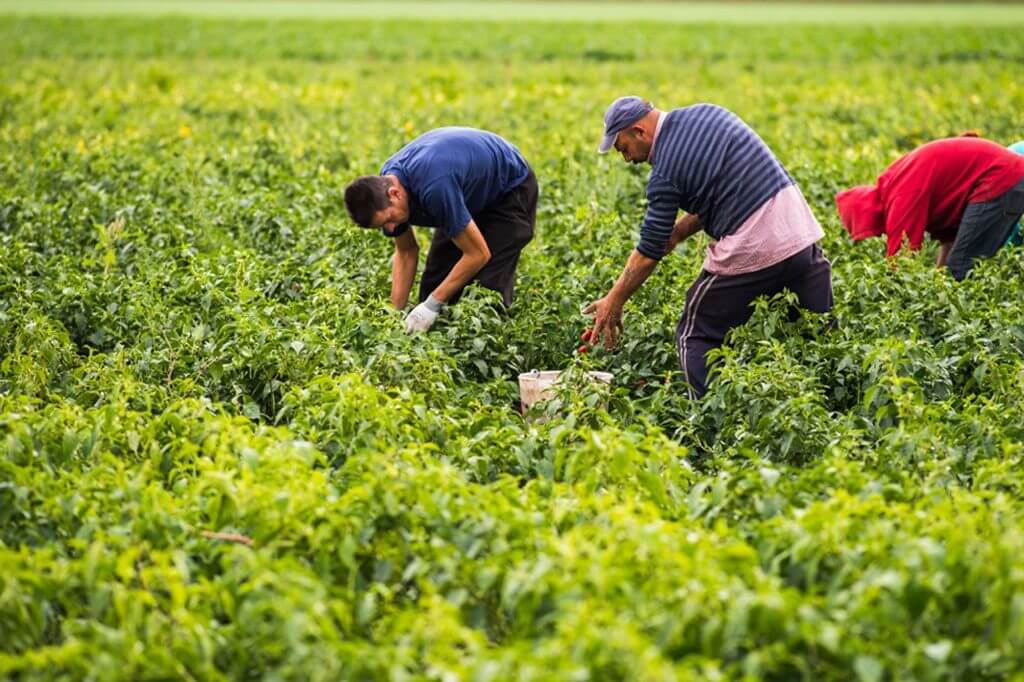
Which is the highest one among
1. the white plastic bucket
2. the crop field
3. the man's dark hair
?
the man's dark hair

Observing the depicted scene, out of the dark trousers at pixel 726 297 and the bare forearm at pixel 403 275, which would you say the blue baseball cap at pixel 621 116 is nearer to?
the dark trousers at pixel 726 297

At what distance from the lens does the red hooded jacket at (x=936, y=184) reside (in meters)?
6.86

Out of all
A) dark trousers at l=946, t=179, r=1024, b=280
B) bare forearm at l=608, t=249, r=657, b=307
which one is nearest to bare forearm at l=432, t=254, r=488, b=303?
bare forearm at l=608, t=249, r=657, b=307

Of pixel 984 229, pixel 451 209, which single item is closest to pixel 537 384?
pixel 451 209

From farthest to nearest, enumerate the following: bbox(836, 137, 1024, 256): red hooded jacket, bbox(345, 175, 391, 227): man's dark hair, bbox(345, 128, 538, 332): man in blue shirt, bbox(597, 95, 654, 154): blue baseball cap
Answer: bbox(836, 137, 1024, 256): red hooded jacket < bbox(345, 128, 538, 332): man in blue shirt < bbox(345, 175, 391, 227): man's dark hair < bbox(597, 95, 654, 154): blue baseball cap

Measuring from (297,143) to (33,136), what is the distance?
99.7 inches

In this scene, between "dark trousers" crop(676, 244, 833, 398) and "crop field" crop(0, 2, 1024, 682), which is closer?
"crop field" crop(0, 2, 1024, 682)

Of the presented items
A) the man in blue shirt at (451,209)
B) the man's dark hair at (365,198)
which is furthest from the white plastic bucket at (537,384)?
the man's dark hair at (365,198)

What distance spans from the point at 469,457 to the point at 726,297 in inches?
64.2

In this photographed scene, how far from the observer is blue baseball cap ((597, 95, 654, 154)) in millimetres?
5340

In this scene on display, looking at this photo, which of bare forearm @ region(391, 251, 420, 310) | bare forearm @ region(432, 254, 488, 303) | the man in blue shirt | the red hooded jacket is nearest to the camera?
the man in blue shirt

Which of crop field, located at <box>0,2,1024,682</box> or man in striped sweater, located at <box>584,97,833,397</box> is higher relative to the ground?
man in striped sweater, located at <box>584,97,833,397</box>

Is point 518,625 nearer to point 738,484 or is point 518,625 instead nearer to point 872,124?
point 738,484

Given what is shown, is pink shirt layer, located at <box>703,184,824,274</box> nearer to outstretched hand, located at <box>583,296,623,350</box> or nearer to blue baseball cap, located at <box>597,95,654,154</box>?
outstretched hand, located at <box>583,296,623,350</box>
